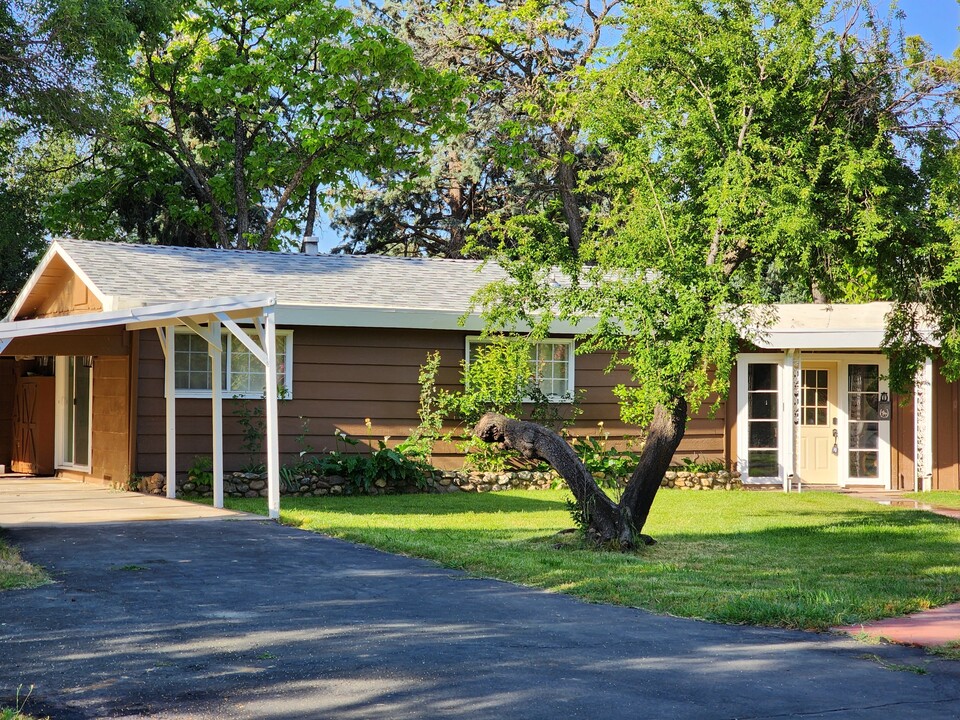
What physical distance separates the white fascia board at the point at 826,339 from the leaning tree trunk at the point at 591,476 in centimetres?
632

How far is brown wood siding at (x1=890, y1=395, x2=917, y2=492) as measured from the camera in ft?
58.7

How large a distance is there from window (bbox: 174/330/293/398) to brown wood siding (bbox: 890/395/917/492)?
9899mm

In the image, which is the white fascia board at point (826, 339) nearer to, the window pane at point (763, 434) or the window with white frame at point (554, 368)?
the window pane at point (763, 434)

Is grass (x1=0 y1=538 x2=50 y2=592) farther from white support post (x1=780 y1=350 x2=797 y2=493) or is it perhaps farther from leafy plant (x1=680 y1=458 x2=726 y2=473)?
white support post (x1=780 y1=350 x2=797 y2=493)

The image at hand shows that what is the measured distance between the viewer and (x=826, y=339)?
1692 cm

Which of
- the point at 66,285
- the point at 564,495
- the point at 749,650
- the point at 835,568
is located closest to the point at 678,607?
the point at 749,650

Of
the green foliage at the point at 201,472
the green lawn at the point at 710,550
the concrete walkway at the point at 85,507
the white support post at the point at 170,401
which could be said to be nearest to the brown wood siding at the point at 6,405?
the concrete walkway at the point at 85,507

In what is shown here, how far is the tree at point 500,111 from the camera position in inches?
1112

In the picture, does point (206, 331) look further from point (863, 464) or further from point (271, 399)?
point (863, 464)

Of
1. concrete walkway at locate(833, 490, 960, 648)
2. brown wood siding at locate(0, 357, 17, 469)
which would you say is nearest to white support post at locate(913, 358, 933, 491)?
concrete walkway at locate(833, 490, 960, 648)

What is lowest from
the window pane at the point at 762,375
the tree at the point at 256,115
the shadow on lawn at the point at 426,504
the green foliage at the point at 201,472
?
the shadow on lawn at the point at 426,504

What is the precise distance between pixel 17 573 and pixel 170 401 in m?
6.05

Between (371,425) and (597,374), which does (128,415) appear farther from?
(597,374)

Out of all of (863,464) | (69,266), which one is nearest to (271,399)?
(69,266)
